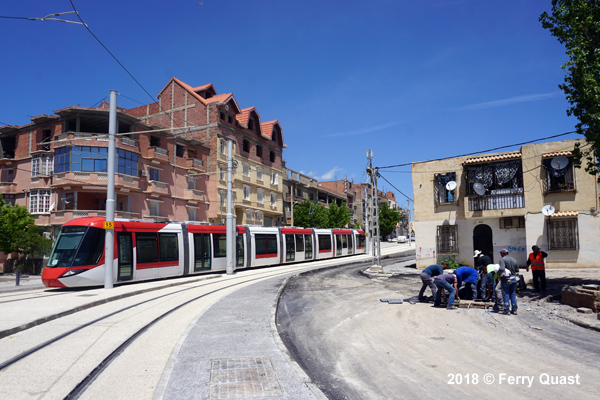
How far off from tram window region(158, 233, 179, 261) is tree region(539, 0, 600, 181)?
15.6 m

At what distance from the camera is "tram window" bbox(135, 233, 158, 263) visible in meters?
17.7

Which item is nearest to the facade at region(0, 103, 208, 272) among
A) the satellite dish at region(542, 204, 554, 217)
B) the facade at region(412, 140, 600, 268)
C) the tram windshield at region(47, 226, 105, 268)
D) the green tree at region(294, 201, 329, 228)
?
the tram windshield at region(47, 226, 105, 268)

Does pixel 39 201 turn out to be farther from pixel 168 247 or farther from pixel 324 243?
pixel 324 243

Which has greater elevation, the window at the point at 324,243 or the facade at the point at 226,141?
the facade at the point at 226,141

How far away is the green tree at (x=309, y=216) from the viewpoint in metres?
56.3

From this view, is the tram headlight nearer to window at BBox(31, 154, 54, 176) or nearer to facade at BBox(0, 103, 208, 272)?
facade at BBox(0, 103, 208, 272)

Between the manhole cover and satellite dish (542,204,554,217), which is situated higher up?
satellite dish (542,204,554,217)

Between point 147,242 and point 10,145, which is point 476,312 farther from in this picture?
point 10,145

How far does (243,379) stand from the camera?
5113 mm

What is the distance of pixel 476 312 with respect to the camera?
10.7m

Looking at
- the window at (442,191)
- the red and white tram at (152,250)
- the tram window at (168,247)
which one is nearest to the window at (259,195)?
the red and white tram at (152,250)

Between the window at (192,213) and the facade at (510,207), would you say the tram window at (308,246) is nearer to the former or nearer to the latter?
the facade at (510,207)

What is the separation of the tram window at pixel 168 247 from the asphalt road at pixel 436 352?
8.92 m

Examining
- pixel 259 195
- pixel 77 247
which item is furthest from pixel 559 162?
pixel 259 195
